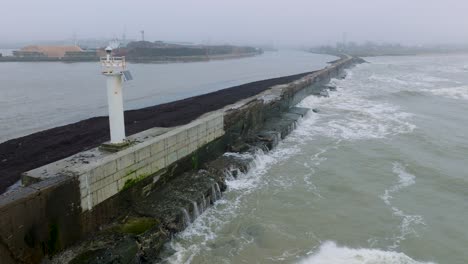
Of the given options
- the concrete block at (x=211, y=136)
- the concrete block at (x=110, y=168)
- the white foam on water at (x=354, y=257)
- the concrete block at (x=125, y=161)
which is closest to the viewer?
the white foam on water at (x=354, y=257)

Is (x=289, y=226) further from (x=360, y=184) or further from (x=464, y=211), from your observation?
(x=464, y=211)

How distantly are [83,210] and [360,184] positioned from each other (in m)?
7.93

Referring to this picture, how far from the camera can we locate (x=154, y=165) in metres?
9.12

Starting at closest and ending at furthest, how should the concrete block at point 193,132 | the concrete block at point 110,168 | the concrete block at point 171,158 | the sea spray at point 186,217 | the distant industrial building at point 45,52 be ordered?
the concrete block at point 110,168, the sea spray at point 186,217, the concrete block at point 171,158, the concrete block at point 193,132, the distant industrial building at point 45,52

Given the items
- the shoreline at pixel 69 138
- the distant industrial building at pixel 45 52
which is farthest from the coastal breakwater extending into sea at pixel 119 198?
the distant industrial building at pixel 45 52

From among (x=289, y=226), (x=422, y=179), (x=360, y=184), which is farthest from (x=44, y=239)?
(x=422, y=179)

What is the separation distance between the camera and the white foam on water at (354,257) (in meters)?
7.24

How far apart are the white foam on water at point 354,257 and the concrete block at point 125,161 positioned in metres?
4.25

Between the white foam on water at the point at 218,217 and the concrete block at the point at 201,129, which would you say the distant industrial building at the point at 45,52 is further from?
the white foam on water at the point at 218,217

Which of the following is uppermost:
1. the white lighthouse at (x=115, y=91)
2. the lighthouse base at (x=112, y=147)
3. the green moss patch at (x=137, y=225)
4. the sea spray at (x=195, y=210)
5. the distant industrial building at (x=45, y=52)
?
the distant industrial building at (x=45, y=52)

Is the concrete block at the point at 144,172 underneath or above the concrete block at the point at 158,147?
underneath

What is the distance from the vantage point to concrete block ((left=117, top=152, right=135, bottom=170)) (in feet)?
25.9

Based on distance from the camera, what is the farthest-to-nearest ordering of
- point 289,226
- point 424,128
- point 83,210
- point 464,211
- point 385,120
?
point 385,120
point 424,128
point 464,211
point 289,226
point 83,210

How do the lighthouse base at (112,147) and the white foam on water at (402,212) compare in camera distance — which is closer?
the white foam on water at (402,212)
